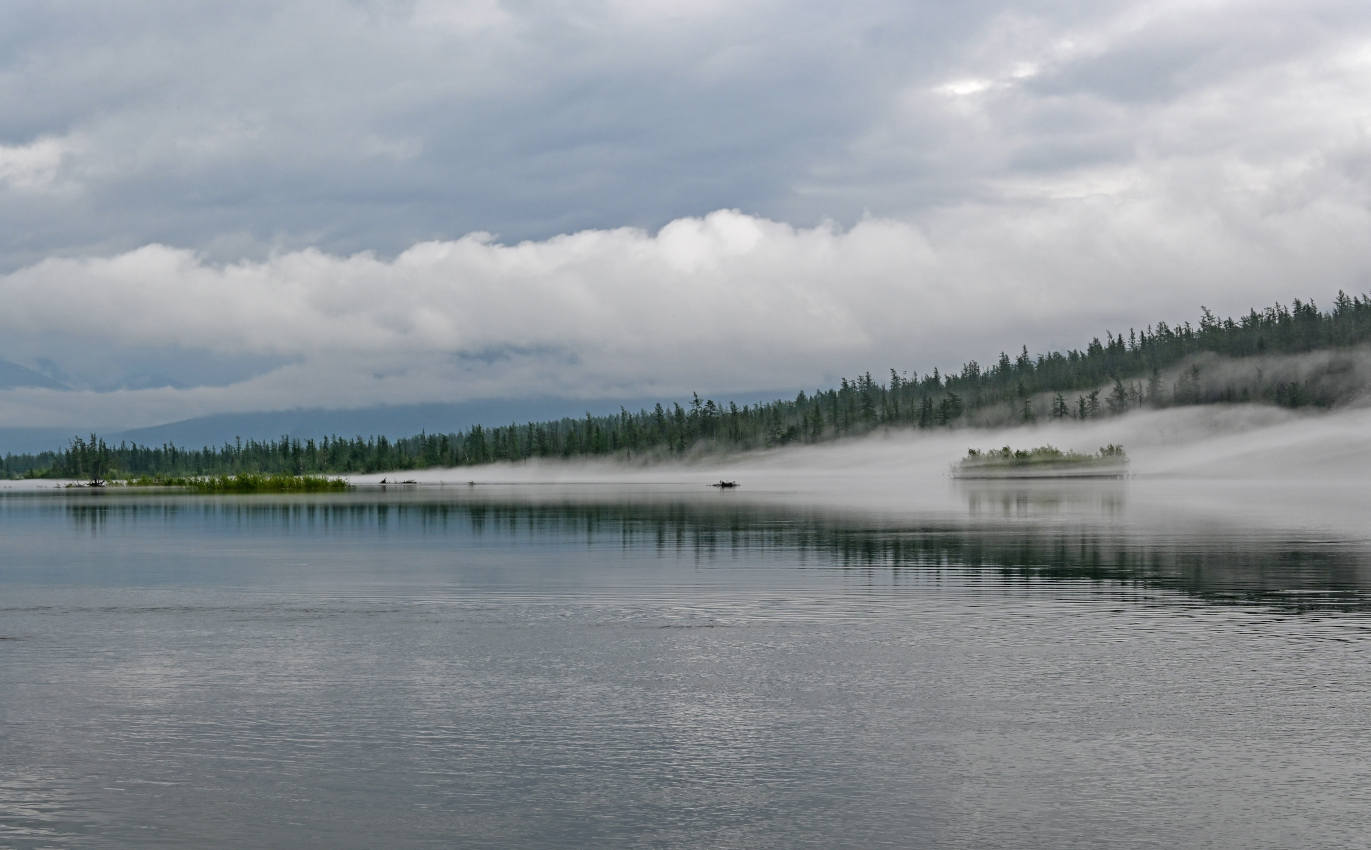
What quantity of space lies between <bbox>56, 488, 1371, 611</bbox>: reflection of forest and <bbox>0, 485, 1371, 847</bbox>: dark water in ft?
2.46

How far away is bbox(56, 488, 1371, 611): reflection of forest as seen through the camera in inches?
1927

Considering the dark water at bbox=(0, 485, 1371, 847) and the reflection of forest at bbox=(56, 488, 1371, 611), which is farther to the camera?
the reflection of forest at bbox=(56, 488, 1371, 611)

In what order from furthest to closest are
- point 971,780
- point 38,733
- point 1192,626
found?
point 1192,626 → point 38,733 → point 971,780

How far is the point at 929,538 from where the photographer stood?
7488cm

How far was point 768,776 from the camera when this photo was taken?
68.4 ft

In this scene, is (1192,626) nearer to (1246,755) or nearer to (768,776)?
(1246,755)

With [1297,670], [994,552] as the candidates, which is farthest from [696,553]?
[1297,670]

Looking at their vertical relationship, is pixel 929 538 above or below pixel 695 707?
below

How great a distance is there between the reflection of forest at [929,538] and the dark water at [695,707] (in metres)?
0.75

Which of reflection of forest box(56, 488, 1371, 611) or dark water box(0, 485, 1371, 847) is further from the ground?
dark water box(0, 485, 1371, 847)

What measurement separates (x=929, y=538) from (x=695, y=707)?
50.7 meters

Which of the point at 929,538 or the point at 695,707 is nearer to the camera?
the point at 695,707

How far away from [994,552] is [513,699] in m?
40.4

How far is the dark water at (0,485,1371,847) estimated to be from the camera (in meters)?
18.8
